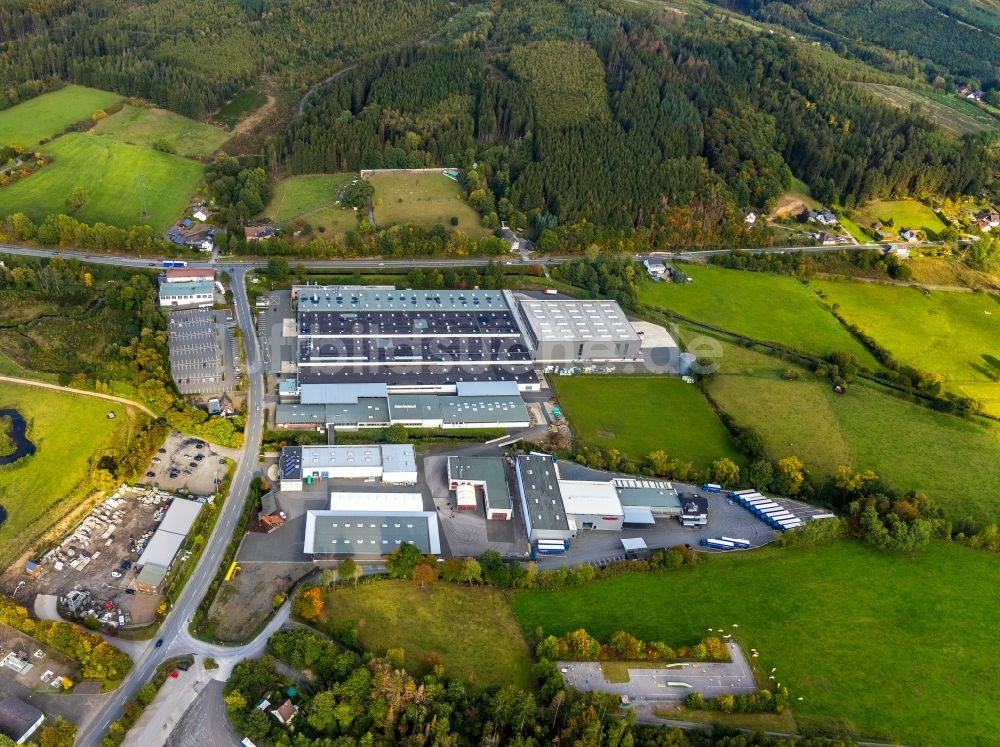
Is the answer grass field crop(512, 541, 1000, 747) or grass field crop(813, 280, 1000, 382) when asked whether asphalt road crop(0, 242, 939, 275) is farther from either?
grass field crop(512, 541, 1000, 747)

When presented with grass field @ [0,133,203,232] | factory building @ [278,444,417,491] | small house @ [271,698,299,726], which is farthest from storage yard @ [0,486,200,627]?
grass field @ [0,133,203,232]

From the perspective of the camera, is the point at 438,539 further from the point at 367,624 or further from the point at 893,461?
the point at 893,461

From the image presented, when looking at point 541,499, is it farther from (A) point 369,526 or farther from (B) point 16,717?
(B) point 16,717

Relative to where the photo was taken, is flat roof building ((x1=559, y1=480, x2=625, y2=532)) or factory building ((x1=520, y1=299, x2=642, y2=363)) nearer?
flat roof building ((x1=559, y1=480, x2=625, y2=532))

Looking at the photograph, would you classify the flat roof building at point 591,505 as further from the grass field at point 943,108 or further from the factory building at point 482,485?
the grass field at point 943,108

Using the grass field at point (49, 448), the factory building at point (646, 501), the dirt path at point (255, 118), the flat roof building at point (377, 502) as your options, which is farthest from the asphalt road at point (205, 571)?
the dirt path at point (255, 118)

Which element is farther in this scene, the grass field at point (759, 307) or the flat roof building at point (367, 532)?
the grass field at point (759, 307)
